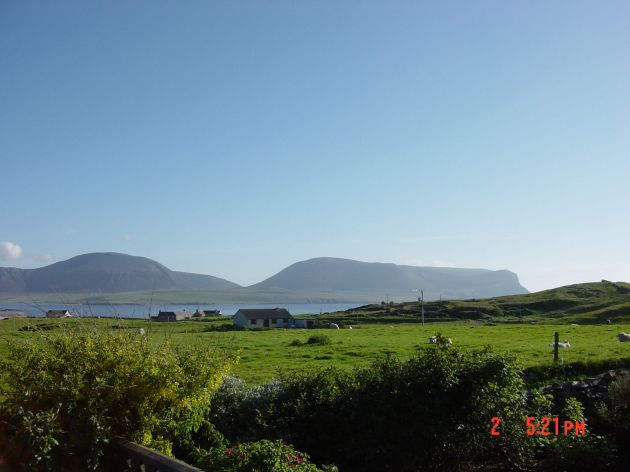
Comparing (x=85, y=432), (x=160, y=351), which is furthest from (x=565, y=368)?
(x=85, y=432)

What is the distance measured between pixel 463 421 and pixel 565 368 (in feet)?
42.6

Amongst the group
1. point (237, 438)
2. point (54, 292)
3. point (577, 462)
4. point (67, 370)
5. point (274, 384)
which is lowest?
point (577, 462)

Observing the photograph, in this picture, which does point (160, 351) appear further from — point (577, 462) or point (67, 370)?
point (577, 462)

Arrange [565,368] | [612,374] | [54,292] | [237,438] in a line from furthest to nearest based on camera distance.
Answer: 1. [565,368]
2. [612,374]
3. [237,438]
4. [54,292]

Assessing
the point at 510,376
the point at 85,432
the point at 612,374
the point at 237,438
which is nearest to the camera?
the point at 85,432

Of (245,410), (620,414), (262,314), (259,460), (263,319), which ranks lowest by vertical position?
(263,319)

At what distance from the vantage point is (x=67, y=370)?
9.05 metres

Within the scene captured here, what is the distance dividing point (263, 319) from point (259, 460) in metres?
110

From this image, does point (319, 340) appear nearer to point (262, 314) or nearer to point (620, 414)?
point (620, 414)

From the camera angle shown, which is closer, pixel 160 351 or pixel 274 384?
pixel 160 351

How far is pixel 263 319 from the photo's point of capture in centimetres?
11662
